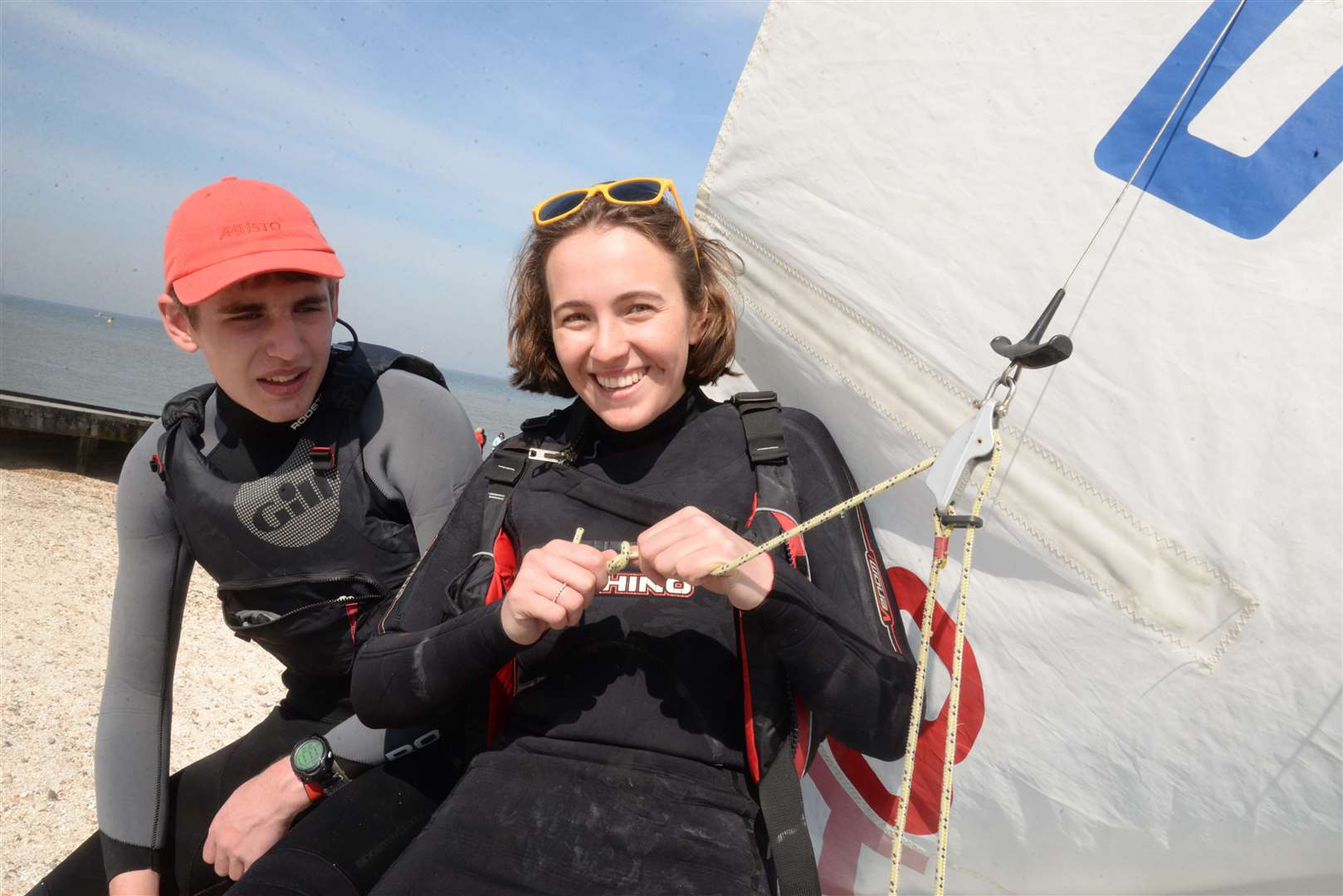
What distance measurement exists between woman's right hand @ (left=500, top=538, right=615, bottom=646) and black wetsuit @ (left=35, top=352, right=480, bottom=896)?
2.15 ft

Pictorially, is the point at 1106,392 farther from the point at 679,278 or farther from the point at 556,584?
the point at 556,584

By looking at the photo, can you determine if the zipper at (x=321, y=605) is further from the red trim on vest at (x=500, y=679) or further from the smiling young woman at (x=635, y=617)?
the red trim on vest at (x=500, y=679)

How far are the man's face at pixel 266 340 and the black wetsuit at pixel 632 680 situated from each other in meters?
0.52

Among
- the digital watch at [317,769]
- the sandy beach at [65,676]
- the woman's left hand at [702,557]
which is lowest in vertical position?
the sandy beach at [65,676]

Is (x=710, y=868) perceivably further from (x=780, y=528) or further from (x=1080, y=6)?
(x=1080, y=6)

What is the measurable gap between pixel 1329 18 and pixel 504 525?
5.39 ft

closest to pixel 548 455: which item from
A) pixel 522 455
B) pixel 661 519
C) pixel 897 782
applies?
pixel 522 455

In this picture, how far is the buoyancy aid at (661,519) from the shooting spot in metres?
1.55

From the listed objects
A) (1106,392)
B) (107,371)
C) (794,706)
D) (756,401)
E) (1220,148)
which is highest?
(1220,148)

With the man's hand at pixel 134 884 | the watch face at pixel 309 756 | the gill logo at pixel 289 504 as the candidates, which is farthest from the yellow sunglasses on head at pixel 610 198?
the man's hand at pixel 134 884

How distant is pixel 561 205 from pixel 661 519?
752mm

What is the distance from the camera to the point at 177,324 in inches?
82.1

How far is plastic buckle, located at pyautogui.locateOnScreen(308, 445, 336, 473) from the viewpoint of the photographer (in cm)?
204

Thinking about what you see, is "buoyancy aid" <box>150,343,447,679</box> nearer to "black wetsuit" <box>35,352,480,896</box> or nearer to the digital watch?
"black wetsuit" <box>35,352,480,896</box>
